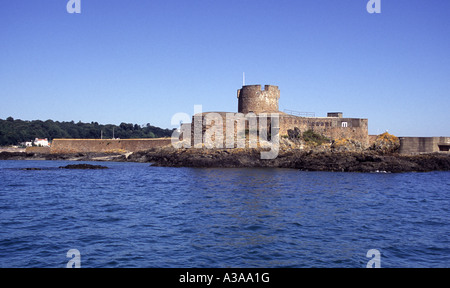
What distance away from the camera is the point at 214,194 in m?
17.1

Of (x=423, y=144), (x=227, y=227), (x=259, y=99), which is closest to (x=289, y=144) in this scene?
(x=259, y=99)

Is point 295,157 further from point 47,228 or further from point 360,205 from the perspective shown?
point 47,228

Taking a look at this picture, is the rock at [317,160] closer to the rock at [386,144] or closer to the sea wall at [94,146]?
the rock at [386,144]

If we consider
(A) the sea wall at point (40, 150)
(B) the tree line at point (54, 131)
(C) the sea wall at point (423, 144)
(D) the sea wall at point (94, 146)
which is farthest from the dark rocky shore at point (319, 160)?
(B) the tree line at point (54, 131)

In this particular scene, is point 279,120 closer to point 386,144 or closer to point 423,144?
point 386,144

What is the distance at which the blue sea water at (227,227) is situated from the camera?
26.6ft

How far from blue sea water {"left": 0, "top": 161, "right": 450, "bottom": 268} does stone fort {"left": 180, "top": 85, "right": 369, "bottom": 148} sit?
1815cm

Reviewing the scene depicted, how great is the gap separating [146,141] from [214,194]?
1646 inches

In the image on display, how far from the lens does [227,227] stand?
425 inches

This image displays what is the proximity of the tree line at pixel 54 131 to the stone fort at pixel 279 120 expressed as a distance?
6549 centimetres

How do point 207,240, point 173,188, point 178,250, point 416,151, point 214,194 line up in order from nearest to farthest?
point 178,250 < point 207,240 < point 214,194 < point 173,188 < point 416,151

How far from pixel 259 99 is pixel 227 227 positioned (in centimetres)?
2894
